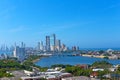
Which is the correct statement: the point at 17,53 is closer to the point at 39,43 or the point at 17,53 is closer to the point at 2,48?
the point at 39,43

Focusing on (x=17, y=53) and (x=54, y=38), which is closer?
(x=17, y=53)

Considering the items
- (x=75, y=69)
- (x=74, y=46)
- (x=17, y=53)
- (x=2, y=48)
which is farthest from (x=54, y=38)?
(x=75, y=69)

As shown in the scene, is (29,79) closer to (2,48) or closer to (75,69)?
(75,69)

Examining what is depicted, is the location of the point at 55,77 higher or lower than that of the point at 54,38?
lower

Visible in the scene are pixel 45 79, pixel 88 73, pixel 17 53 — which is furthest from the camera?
pixel 17 53

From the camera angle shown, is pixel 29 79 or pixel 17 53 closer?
pixel 29 79

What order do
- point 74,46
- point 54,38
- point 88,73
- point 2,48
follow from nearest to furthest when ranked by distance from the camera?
point 88,73 → point 54,38 → point 74,46 → point 2,48

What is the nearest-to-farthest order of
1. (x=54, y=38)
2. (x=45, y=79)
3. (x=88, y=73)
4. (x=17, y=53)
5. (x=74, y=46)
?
→ (x=45, y=79) < (x=88, y=73) < (x=17, y=53) < (x=54, y=38) < (x=74, y=46)

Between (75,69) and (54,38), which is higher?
(54,38)

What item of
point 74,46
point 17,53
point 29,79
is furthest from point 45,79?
point 74,46
